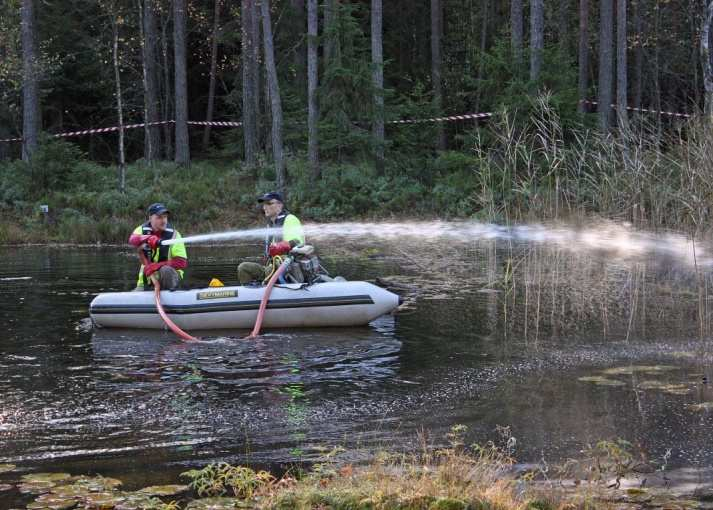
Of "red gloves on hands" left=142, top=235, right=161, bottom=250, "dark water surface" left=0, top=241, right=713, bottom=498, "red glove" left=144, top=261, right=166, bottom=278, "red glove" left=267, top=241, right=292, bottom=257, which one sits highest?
"red gloves on hands" left=142, top=235, right=161, bottom=250

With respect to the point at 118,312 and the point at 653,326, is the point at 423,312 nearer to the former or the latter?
the point at 653,326

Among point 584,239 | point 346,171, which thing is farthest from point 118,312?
point 346,171

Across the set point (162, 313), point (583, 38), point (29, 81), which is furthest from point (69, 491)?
point (583, 38)

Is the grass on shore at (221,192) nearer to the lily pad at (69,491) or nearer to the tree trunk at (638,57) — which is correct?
the tree trunk at (638,57)

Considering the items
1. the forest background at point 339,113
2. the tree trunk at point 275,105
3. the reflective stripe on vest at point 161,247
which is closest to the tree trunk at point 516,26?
the forest background at point 339,113

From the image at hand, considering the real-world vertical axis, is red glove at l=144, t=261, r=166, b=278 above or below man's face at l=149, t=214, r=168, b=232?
below

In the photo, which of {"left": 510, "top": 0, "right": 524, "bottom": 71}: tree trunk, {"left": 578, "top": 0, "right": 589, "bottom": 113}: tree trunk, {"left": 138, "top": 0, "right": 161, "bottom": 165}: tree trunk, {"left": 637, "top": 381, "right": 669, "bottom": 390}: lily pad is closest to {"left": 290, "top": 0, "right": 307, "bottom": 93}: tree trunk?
{"left": 138, "top": 0, "right": 161, "bottom": 165}: tree trunk

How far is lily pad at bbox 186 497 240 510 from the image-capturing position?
5465 millimetres

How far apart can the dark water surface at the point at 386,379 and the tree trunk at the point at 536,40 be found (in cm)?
867

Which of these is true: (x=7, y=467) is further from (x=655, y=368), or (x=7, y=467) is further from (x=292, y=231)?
(x=292, y=231)

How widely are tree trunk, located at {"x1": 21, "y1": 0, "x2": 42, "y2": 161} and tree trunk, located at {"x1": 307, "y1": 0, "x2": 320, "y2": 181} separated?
7381mm

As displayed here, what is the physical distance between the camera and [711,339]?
9.90 m

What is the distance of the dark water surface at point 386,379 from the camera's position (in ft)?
22.3

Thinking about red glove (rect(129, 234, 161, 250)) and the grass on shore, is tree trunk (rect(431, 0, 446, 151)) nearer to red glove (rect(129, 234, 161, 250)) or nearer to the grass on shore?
the grass on shore
